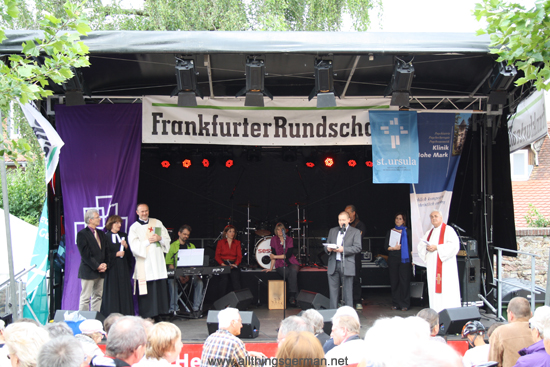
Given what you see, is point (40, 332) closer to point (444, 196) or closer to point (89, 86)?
point (89, 86)

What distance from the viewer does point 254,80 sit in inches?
267

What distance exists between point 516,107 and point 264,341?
555cm

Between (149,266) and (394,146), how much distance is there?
14.1 ft

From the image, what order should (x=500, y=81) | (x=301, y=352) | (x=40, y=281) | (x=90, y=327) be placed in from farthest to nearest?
(x=40, y=281), (x=500, y=81), (x=90, y=327), (x=301, y=352)

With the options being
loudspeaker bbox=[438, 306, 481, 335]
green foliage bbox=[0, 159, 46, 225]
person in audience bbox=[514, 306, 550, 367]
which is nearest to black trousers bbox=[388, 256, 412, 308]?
loudspeaker bbox=[438, 306, 481, 335]

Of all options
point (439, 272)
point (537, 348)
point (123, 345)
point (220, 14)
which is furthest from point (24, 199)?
point (537, 348)

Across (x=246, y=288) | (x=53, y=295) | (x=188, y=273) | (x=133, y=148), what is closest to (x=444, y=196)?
(x=246, y=288)

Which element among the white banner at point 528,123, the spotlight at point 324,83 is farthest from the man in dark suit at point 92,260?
the white banner at point 528,123

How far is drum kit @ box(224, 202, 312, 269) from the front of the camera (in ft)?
32.0

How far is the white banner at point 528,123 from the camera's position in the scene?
7.33m

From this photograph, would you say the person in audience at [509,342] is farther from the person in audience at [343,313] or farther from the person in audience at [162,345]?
the person in audience at [162,345]

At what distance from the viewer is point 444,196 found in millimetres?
8164

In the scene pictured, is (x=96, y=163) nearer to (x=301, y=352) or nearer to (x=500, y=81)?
(x=301, y=352)

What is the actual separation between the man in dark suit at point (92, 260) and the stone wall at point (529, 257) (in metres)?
11.1
